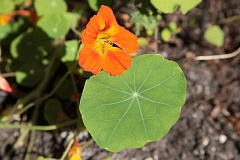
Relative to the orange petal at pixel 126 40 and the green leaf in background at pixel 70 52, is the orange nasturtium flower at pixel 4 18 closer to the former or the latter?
the green leaf in background at pixel 70 52

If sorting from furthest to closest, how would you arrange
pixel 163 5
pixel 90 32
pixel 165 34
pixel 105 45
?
1. pixel 165 34
2. pixel 163 5
3. pixel 105 45
4. pixel 90 32

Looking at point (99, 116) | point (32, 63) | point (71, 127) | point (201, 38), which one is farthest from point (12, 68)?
point (201, 38)

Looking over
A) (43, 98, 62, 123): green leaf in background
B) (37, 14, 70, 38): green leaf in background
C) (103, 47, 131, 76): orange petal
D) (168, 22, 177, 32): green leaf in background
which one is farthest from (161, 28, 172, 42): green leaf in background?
(103, 47, 131, 76): orange petal

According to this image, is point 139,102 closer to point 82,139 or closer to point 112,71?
point 112,71

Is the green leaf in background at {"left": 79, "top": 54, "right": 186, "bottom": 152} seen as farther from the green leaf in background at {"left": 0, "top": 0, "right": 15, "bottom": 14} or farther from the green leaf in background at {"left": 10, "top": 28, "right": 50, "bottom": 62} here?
the green leaf in background at {"left": 0, "top": 0, "right": 15, "bottom": 14}

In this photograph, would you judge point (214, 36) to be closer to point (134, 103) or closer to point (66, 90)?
point (66, 90)

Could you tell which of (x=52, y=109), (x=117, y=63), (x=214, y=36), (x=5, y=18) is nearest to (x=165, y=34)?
(x=214, y=36)

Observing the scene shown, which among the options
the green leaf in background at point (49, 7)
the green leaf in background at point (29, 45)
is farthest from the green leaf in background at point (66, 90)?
the green leaf in background at point (49, 7)
